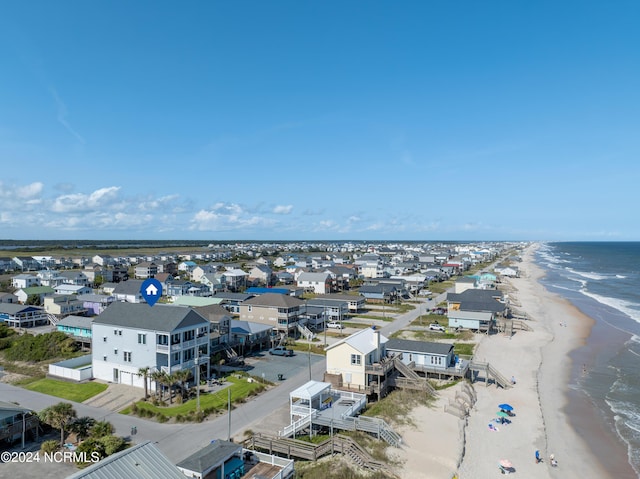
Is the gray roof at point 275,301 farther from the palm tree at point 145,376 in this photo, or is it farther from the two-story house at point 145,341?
the palm tree at point 145,376

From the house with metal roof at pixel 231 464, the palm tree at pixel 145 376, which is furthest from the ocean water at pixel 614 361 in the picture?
the palm tree at pixel 145 376

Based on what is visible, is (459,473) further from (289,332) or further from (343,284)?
(343,284)

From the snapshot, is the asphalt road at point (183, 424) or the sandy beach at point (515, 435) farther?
the asphalt road at point (183, 424)

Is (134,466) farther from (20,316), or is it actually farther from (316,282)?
(316,282)

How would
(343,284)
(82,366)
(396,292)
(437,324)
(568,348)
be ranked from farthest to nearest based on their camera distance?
(343,284) → (396,292) → (437,324) → (568,348) → (82,366)

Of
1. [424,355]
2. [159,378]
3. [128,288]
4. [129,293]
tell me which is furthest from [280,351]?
[128,288]

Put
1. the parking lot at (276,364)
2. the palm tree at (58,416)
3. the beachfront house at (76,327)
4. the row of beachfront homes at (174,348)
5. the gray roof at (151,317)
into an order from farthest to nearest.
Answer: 1. the beachfront house at (76,327)
2. the parking lot at (276,364)
3. the gray roof at (151,317)
4. the row of beachfront homes at (174,348)
5. the palm tree at (58,416)

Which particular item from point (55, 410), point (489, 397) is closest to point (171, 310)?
point (55, 410)
